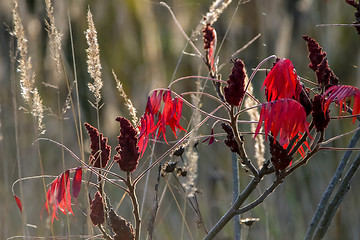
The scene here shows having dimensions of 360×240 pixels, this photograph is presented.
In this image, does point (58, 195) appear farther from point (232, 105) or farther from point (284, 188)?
point (284, 188)

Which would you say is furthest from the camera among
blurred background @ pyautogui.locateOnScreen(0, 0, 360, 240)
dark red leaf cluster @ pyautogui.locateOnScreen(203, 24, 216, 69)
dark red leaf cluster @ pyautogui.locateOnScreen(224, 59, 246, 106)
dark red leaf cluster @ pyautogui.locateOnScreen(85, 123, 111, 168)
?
blurred background @ pyautogui.locateOnScreen(0, 0, 360, 240)

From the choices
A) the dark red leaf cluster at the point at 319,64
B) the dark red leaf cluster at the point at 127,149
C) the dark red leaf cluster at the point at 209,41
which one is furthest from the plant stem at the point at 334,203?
the dark red leaf cluster at the point at 127,149

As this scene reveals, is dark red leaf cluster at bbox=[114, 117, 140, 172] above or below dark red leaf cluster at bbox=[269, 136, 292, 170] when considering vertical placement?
above

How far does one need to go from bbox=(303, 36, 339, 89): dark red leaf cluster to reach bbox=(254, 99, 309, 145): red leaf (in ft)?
0.33

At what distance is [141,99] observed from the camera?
2.17 metres

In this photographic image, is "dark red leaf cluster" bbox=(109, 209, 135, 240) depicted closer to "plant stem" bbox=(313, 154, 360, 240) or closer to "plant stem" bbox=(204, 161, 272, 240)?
"plant stem" bbox=(204, 161, 272, 240)

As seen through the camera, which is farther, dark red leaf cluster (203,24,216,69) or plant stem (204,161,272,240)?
dark red leaf cluster (203,24,216,69)

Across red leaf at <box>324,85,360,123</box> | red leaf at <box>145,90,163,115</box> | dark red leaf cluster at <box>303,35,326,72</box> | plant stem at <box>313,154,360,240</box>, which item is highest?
dark red leaf cluster at <box>303,35,326,72</box>

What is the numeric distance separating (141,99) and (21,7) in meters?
0.63

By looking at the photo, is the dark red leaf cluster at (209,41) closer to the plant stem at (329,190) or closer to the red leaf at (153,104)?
the red leaf at (153,104)

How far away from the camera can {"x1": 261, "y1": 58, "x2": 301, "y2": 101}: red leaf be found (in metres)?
0.77

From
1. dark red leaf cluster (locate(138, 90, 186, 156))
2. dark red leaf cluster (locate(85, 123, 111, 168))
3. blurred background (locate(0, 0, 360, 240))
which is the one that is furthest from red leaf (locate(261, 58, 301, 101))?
blurred background (locate(0, 0, 360, 240))

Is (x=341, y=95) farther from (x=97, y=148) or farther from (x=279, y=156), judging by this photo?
(x=97, y=148)

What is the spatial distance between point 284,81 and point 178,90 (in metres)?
1.74
